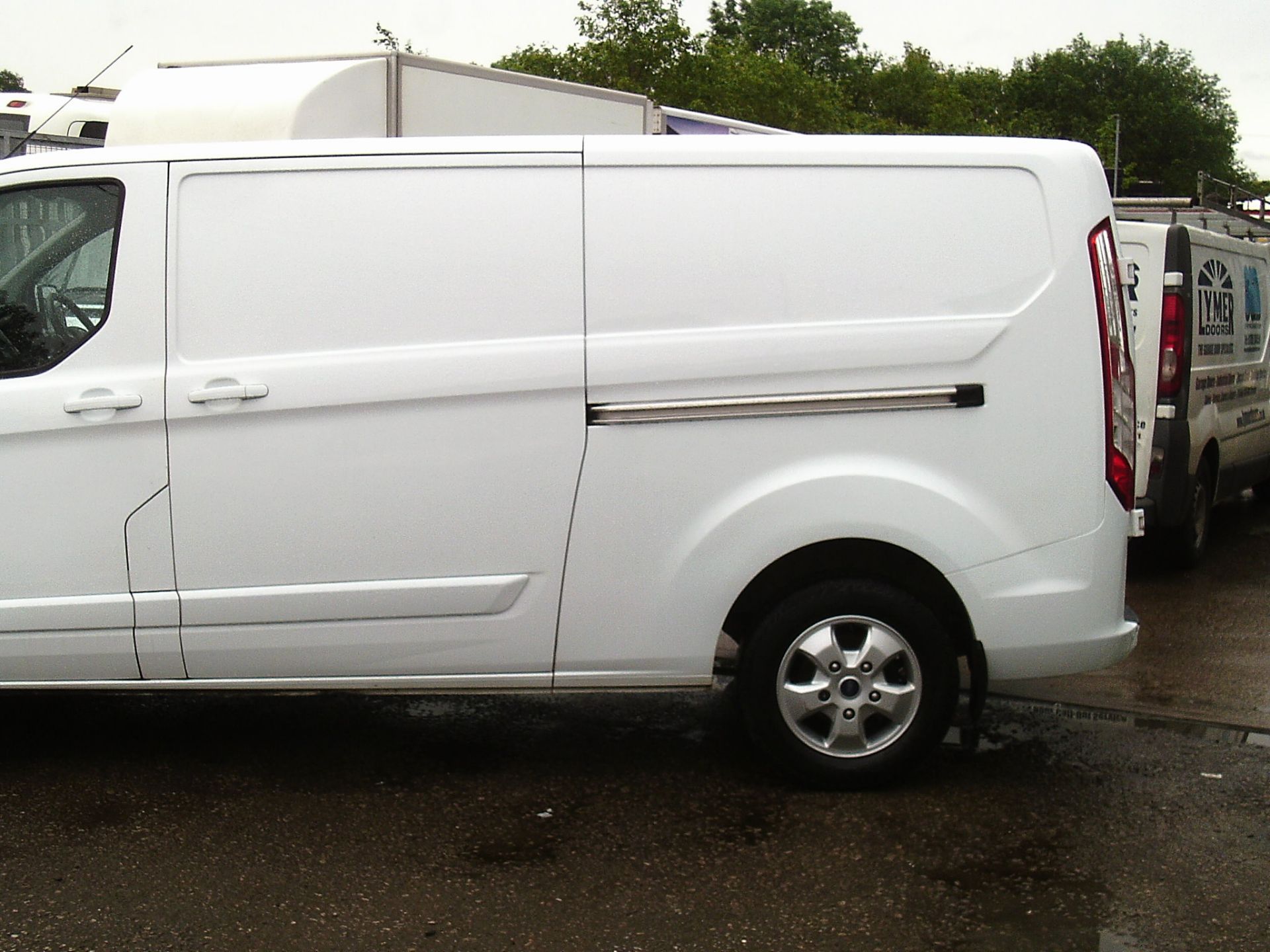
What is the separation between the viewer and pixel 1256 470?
32.4 feet

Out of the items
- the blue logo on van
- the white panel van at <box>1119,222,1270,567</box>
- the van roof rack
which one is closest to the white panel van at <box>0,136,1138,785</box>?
the white panel van at <box>1119,222,1270,567</box>

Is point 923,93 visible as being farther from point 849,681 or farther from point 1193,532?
point 849,681

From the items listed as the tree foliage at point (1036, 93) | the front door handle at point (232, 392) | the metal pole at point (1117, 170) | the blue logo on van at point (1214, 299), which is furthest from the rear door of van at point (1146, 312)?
the tree foliage at point (1036, 93)

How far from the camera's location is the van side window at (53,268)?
14.9 ft

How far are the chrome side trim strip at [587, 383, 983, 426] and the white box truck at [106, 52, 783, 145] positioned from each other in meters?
2.71

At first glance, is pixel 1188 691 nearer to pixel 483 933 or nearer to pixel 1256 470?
pixel 483 933

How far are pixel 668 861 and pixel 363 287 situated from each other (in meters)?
1.84

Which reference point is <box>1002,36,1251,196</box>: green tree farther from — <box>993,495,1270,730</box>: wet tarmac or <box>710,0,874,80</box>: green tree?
<box>993,495,1270,730</box>: wet tarmac

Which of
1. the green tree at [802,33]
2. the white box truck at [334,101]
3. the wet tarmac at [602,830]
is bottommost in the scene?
the wet tarmac at [602,830]

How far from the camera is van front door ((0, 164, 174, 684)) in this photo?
4.49 metres

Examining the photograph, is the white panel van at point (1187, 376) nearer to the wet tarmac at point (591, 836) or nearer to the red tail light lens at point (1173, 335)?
the red tail light lens at point (1173, 335)

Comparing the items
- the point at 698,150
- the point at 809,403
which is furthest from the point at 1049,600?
the point at 698,150

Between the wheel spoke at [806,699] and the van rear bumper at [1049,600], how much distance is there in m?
0.49

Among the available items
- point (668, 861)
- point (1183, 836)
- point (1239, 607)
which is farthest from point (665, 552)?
point (1239, 607)
